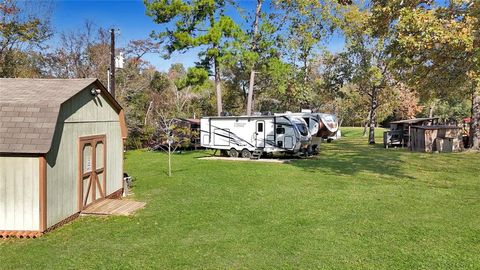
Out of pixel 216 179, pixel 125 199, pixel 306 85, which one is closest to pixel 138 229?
pixel 125 199

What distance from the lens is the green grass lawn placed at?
669 centimetres

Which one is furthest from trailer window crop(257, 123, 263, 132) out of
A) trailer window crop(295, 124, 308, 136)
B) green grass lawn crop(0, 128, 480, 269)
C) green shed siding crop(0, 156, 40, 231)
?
green shed siding crop(0, 156, 40, 231)

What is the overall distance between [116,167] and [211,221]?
14.0ft

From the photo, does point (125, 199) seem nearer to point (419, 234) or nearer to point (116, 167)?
point (116, 167)

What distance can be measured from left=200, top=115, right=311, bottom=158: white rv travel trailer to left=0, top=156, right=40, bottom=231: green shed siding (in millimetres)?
15270

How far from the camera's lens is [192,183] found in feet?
46.8

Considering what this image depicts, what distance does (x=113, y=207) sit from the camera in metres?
10.3

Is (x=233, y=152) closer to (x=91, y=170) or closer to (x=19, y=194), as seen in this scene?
(x=91, y=170)

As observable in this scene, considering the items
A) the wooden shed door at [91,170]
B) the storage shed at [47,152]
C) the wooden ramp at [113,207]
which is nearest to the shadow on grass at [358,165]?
the wooden ramp at [113,207]

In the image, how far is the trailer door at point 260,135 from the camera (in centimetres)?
2239

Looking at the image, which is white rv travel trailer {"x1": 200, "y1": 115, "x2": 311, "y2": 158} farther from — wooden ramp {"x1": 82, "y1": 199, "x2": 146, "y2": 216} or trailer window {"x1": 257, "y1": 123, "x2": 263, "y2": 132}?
wooden ramp {"x1": 82, "y1": 199, "x2": 146, "y2": 216}

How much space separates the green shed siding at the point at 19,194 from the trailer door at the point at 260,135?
15380mm

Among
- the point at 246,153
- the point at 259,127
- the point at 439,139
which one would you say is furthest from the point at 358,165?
the point at 439,139

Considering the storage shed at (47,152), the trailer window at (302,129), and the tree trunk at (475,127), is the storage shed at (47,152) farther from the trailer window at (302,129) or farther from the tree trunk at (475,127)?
the tree trunk at (475,127)
